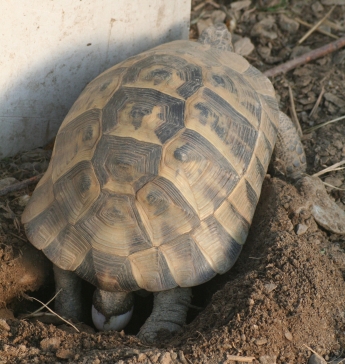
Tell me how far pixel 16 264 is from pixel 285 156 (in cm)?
169

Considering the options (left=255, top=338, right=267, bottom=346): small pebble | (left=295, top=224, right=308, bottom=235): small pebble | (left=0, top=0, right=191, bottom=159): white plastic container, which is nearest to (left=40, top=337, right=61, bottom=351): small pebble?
(left=255, top=338, right=267, bottom=346): small pebble

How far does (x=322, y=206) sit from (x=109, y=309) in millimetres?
1292

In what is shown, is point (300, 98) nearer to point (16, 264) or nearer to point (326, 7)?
point (326, 7)

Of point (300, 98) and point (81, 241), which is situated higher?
point (81, 241)

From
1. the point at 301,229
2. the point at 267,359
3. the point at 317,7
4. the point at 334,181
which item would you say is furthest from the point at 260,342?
the point at 317,7

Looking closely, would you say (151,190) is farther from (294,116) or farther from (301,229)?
(294,116)

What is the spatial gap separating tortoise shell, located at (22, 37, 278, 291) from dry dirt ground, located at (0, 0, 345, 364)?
18cm

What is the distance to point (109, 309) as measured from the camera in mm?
2732

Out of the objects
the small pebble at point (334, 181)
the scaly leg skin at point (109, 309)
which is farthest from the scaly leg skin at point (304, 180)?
the scaly leg skin at point (109, 309)

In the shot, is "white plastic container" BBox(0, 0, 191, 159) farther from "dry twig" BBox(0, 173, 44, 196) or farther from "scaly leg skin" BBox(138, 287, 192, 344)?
"scaly leg skin" BBox(138, 287, 192, 344)

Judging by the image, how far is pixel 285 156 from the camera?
3.38 meters

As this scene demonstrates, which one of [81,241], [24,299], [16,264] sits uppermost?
[81,241]

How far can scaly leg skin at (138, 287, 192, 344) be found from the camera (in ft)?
8.64

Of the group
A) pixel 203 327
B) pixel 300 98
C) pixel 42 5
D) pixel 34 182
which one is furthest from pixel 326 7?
pixel 203 327
